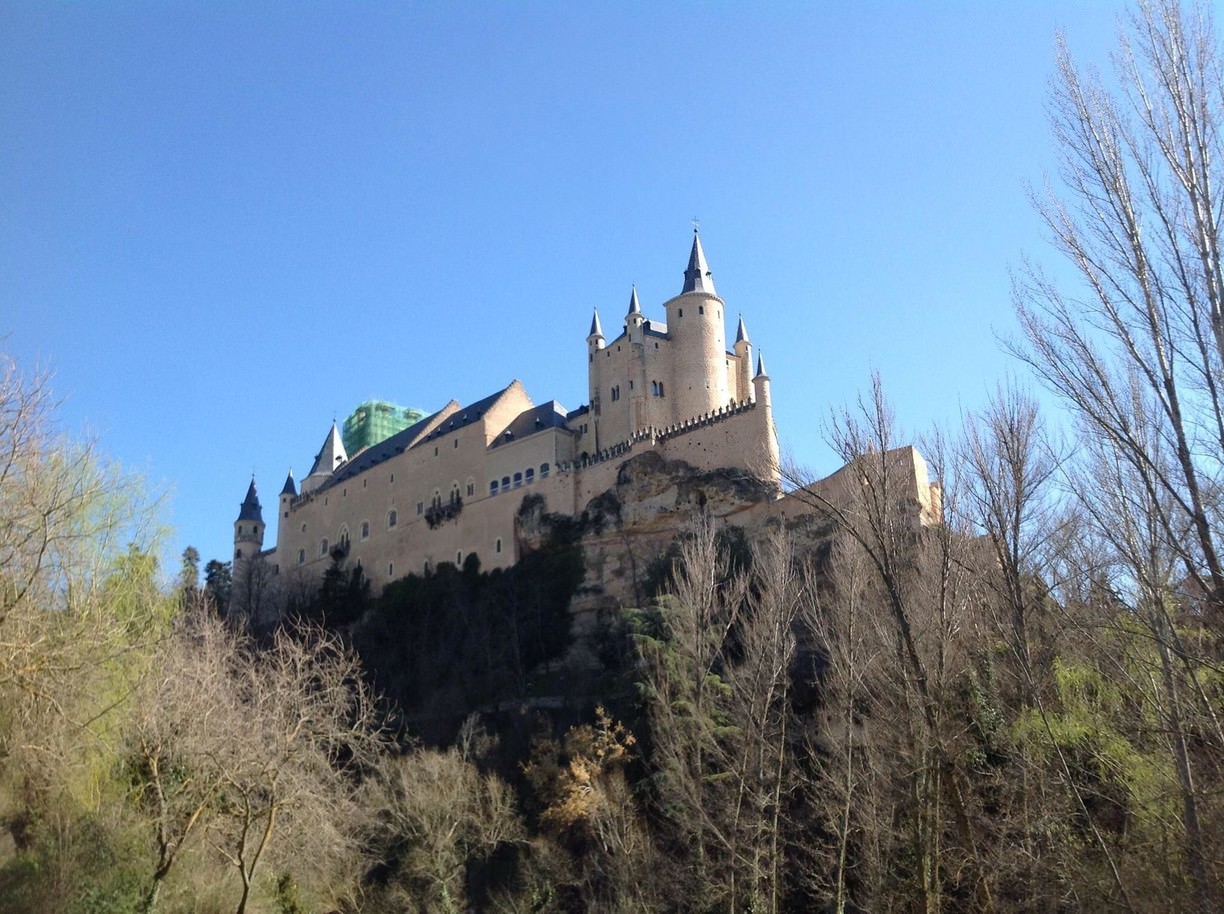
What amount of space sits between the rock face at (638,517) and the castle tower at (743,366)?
26.7ft

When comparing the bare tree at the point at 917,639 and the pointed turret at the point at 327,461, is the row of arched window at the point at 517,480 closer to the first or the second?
the pointed turret at the point at 327,461

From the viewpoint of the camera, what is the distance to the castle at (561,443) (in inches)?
1977

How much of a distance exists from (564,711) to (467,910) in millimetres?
12104

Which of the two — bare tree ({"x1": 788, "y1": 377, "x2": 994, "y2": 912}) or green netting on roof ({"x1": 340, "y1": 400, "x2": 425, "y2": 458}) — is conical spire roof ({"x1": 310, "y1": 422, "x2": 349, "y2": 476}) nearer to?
green netting on roof ({"x1": 340, "y1": 400, "x2": 425, "y2": 458})

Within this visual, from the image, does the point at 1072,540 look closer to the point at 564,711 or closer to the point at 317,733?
the point at 317,733

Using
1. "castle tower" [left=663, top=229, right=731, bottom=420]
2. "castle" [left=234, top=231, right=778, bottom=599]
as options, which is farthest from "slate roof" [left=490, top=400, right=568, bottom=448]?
"castle tower" [left=663, top=229, right=731, bottom=420]

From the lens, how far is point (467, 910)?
2881 cm

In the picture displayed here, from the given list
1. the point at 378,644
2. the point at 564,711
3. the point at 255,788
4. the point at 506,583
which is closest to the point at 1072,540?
the point at 255,788

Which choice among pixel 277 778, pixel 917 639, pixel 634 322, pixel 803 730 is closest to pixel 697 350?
pixel 634 322

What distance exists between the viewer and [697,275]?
55.8 m

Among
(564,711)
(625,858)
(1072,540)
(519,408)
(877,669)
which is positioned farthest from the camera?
(519,408)

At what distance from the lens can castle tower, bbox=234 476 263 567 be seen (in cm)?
7512

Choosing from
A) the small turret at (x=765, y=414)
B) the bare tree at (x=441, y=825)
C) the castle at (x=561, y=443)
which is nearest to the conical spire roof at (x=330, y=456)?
the castle at (x=561, y=443)

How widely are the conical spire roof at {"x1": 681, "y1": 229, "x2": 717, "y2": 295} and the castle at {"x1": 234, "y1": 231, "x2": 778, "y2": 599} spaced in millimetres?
73
